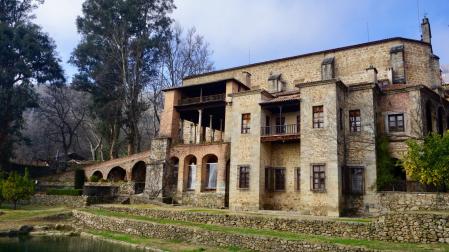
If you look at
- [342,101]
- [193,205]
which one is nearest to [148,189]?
[193,205]

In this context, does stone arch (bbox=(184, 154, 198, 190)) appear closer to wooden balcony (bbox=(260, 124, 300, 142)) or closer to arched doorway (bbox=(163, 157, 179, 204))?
arched doorway (bbox=(163, 157, 179, 204))

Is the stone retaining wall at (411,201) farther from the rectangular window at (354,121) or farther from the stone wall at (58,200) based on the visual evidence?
the stone wall at (58,200)

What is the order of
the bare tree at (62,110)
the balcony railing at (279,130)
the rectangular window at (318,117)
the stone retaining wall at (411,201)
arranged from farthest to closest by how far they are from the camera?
the bare tree at (62,110)
the balcony railing at (279,130)
the rectangular window at (318,117)
the stone retaining wall at (411,201)

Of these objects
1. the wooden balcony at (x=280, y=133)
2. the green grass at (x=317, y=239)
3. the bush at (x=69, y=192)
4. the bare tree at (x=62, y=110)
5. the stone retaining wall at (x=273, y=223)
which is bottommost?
the green grass at (x=317, y=239)

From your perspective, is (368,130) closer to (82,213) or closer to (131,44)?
(82,213)

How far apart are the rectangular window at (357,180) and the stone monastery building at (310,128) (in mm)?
55

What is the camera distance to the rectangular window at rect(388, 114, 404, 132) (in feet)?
74.2

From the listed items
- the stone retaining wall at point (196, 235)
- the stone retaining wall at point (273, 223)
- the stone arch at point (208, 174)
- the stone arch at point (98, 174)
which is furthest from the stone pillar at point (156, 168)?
the stone arch at point (98, 174)

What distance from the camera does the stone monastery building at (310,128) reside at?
21641 mm

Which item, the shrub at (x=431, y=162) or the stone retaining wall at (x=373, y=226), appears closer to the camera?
the stone retaining wall at (x=373, y=226)

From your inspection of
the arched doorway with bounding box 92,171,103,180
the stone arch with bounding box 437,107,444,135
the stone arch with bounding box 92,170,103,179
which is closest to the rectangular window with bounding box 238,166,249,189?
the stone arch with bounding box 437,107,444,135

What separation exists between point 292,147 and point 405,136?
6.69m

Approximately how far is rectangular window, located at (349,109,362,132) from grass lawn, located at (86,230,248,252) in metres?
11.0

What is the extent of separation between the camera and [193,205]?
26.8m
